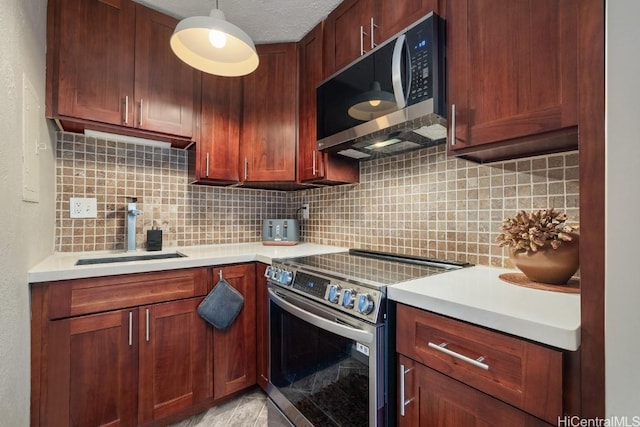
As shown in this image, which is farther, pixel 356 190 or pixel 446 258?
pixel 356 190

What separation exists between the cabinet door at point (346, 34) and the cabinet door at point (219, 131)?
73 cm

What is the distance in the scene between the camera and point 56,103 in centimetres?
145

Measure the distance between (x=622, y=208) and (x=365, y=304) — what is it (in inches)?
27.7

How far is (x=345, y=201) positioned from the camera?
2.09 meters

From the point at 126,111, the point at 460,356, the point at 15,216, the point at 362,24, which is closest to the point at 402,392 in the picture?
the point at 460,356

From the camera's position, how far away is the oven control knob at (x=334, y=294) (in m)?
1.12

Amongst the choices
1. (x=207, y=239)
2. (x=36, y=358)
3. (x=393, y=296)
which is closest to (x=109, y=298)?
(x=36, y=358)

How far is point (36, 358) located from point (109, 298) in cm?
32

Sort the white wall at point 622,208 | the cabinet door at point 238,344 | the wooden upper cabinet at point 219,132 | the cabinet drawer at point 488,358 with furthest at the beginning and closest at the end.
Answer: the wooden upper cabinet at point 219,132, the cabinet door at point 238,344, the cabinet drawer at point 488,358, the white wall at point 622,208

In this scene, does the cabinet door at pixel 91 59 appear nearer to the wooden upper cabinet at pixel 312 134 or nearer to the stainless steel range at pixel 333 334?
the wooden upper cabinet at pixel 312 134

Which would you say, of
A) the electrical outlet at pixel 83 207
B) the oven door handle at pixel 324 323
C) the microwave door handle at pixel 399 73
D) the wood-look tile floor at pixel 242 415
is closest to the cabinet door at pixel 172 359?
the wood-look tile floor at pixel 242 415

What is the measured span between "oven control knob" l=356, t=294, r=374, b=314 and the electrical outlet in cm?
178

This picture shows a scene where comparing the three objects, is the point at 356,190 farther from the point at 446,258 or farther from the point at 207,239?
the point at 207,239

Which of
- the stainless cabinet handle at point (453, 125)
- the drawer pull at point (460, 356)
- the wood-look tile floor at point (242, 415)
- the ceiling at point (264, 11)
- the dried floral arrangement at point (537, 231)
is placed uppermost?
the ceiling at point (264, 11)
